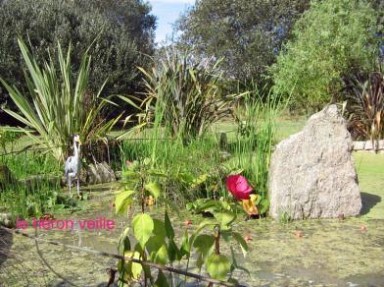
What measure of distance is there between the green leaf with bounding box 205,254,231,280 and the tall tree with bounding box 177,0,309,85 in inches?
641

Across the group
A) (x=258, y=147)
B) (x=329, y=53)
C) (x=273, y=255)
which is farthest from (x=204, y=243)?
(x=329, y=53)

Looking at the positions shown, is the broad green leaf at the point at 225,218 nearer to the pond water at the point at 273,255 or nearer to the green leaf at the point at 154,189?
the green leaf at the point at 154,189

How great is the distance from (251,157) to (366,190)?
1.22 meters

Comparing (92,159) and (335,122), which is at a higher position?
(335,122)

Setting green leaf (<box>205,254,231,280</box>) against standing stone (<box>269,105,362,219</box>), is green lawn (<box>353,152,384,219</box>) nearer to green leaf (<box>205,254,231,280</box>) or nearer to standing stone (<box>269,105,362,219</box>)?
standing stone (<box>269,105,362,219</box>)

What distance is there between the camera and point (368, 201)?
4734mm

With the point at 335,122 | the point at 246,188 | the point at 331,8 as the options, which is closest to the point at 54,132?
the point at 335,122

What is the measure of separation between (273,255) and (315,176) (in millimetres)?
1109

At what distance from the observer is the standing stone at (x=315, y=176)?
4234mm

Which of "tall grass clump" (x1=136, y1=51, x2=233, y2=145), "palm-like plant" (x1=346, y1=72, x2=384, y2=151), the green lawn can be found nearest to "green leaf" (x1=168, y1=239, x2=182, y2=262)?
the green lawn

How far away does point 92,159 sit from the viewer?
230 inches

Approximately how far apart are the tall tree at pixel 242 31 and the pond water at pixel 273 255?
1392 centimetres

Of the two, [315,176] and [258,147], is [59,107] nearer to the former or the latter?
[258,147]

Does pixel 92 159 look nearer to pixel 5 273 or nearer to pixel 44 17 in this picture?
pixel 5 273
